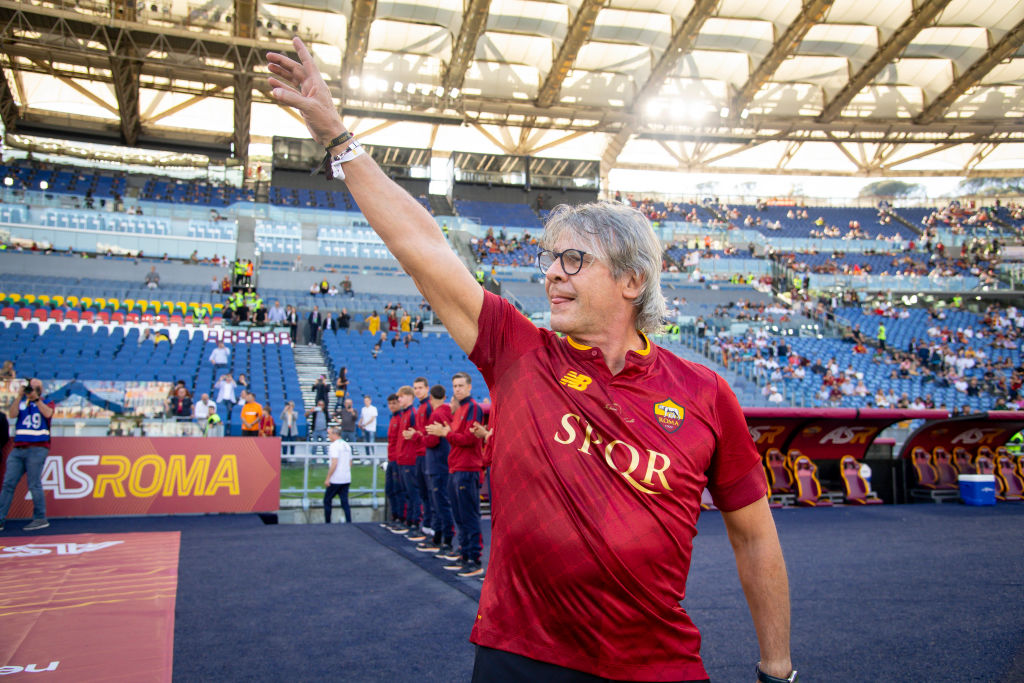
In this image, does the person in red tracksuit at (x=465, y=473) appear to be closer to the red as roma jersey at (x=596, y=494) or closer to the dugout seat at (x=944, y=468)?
the red as roma jersey at (x=596, y=494)

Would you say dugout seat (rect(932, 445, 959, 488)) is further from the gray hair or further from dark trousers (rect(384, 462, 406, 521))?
the gray hair

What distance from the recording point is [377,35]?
2844 cm

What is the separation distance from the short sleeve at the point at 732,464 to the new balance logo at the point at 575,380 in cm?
39

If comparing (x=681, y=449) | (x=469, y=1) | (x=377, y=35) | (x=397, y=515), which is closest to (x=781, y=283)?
(x=469, y=1)

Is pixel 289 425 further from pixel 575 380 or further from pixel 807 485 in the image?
pixel 575 380

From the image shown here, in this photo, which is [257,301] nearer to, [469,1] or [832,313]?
[469,1]

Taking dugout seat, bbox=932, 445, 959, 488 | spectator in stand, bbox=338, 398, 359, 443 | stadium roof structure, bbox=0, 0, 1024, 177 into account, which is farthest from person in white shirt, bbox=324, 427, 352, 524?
stadium roof structure, bbox=0, 0, 1024, 177

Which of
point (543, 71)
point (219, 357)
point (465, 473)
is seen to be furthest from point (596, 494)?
point (543, 71)

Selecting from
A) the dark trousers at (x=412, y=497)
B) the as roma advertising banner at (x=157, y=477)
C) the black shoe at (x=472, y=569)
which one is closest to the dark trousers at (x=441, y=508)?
the black shoe at (x=472, y=569)

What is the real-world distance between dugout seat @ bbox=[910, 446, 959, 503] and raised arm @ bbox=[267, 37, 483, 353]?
41.5ft

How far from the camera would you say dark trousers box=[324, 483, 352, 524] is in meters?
10.1

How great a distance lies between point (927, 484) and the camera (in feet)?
39.3

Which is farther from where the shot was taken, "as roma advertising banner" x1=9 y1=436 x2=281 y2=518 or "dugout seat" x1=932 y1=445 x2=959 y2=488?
"dugout seat" x1=932 y1=445 x2=959 y2=488

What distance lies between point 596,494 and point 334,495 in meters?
9.19
